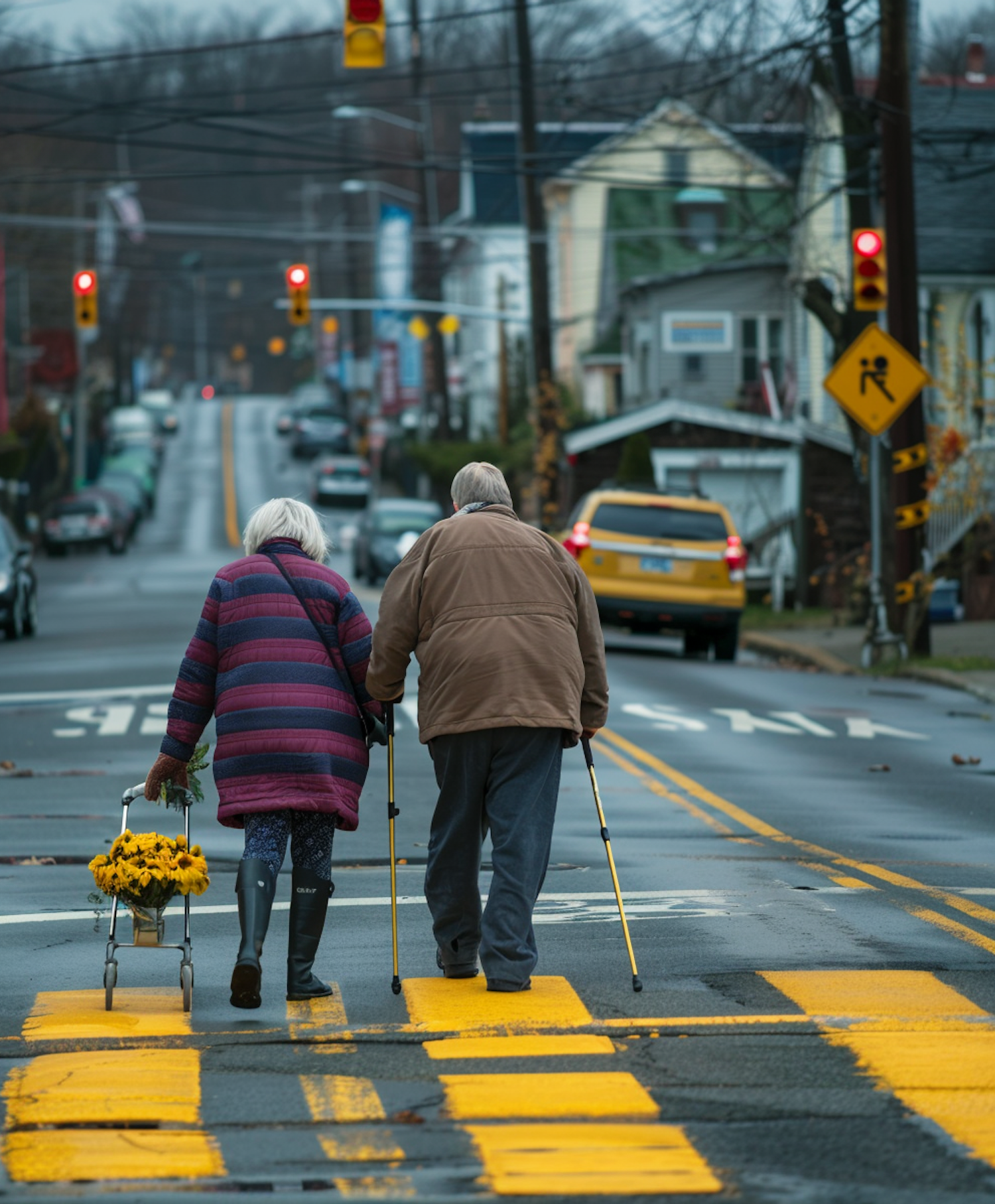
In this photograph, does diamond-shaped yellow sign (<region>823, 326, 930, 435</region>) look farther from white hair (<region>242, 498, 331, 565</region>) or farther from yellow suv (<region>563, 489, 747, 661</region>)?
white hair (<region>242, 498, 331, 565</region>)

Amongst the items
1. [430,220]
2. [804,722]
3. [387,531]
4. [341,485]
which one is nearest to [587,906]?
[804,722]

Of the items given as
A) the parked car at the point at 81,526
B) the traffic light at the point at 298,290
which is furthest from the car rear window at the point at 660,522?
the parked car at the point at 81,526

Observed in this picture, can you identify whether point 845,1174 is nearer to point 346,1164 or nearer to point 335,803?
point 346,1164

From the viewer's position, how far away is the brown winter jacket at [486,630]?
280 inches

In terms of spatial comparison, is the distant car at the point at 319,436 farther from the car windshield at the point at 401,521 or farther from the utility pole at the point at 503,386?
the car windshield at the point at 401,521

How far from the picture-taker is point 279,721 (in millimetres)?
7113

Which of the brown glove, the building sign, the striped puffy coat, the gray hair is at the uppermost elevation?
the building sign

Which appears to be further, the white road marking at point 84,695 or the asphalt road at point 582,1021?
the white road marking at point 84,695

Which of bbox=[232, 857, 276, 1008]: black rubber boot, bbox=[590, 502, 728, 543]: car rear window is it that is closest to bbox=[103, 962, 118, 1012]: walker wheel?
bbox=[232, 857, 276, 1008]: black rubber boot

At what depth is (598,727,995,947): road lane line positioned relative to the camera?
28.2 feet

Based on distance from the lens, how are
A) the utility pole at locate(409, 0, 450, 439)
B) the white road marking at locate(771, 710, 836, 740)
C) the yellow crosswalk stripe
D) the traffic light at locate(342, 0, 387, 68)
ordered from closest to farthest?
1. the yellow crosswalk stripe
2. the white road marking at locate(771, 710, 836, 740)
3. the traffic light at locate(342, 0, 387, 68)
4. the utility pole at locate(409, 0, 450, 439)

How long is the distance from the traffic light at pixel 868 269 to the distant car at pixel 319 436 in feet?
234

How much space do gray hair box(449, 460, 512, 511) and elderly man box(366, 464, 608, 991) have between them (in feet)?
0.42

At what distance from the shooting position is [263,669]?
23.5 ft
